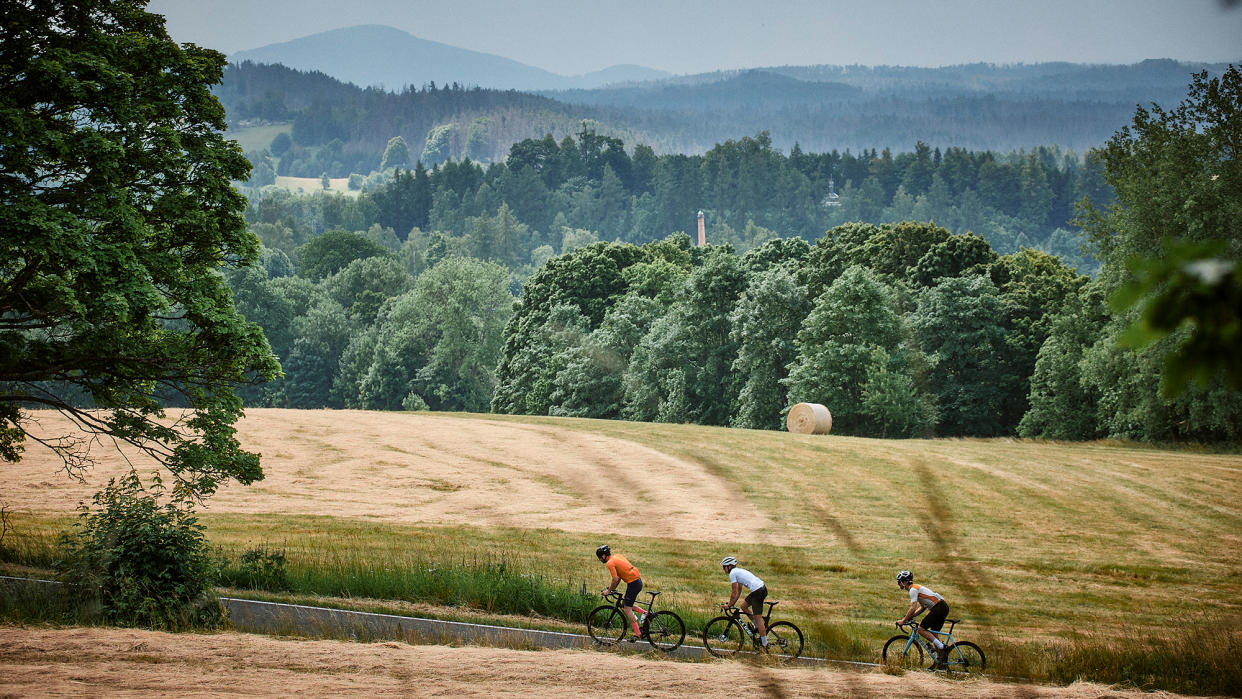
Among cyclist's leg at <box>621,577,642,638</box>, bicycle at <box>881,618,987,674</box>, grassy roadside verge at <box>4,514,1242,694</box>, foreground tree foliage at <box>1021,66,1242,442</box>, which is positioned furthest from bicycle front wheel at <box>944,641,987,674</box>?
foreground tree foliage at <box>1021,66,1242,442</box>

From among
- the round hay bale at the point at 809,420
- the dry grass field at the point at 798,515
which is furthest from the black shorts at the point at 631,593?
the round hay bale at the point at 809,420

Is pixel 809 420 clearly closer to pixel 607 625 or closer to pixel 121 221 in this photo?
pixel 607 625

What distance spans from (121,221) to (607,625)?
43.6ft

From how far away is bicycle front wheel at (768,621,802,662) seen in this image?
19.1 metres

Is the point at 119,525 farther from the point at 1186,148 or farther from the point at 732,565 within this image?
the point at 1186,148

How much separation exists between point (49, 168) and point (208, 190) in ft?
10.8

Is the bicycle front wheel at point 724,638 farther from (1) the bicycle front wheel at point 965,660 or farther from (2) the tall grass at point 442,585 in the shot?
(1) the bicycle front wheel at point 965,660

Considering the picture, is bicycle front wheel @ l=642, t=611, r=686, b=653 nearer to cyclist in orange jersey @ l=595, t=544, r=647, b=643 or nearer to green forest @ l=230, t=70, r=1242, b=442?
cyclist in orange jersey @ l=595, t=544, r=647, b=643

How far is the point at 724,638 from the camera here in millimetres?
19547

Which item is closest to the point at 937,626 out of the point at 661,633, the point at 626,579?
the point at 661,633

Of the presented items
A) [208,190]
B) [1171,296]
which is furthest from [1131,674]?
[208,190]

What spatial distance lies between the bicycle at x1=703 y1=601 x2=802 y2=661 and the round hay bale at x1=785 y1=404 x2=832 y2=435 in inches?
1390

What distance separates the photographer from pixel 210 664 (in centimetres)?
1659

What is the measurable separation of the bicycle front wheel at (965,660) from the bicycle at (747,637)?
2.79 m
